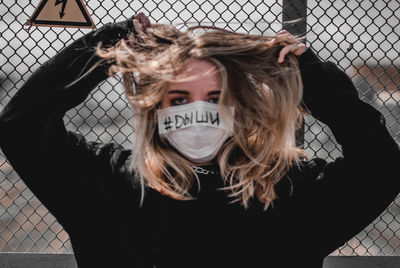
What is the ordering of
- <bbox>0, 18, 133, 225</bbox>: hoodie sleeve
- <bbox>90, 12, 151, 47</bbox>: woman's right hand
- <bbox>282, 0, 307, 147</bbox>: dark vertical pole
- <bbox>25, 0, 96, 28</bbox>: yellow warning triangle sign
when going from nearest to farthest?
<bbox>0, 18, 133, 225</bbox>: hoodie sleeve < <bbox>90, 12, 151, 47</bbox>: woman's right hand < <bbox>25, 0, 96, 28</bbox>: yellow warning triangle sign < <bbox>282, 0, 307, 147</bbox>: dark vertical pole

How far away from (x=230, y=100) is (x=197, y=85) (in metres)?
0.12

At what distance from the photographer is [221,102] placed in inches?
54.7

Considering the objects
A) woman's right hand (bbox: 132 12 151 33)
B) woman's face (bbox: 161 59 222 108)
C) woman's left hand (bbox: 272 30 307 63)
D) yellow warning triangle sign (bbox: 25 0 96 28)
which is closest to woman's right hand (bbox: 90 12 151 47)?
woman's right hand (bbox: 132 12 151 33)

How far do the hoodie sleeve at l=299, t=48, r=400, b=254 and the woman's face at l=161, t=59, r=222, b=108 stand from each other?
289 mm

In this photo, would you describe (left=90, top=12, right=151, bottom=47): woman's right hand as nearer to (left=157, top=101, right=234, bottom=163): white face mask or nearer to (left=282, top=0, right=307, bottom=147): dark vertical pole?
(left=157, top=101, right=234, bottom=163): white face mask

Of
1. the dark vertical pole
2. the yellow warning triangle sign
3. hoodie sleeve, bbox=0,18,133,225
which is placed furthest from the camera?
the dark vertical pole

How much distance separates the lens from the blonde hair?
1430mm

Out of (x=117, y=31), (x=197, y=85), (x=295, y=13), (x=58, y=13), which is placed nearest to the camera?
(x=197, y=85)

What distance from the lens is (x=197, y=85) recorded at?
1.40 meters

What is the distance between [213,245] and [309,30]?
149 centimetres

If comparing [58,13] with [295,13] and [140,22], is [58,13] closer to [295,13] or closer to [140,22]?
[140,22]

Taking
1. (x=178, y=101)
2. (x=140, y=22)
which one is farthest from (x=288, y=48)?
(x=140, y=22)

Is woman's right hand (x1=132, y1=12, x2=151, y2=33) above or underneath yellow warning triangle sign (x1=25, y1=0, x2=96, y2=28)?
underneath

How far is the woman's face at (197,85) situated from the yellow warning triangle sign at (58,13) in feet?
2.73
